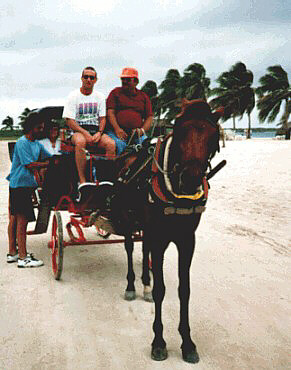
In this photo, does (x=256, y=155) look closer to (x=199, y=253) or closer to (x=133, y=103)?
(x=199, y=253)

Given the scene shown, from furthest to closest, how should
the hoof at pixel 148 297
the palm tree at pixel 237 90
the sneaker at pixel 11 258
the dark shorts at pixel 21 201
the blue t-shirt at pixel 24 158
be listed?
1. the palm tree at pixel 237 90
2. the sneaker at pixel 11 258
3. the dark shorts at pixel 21 201
4. the blue t-shirt at pixel 24 158
5. the hoof at pixel 148 297

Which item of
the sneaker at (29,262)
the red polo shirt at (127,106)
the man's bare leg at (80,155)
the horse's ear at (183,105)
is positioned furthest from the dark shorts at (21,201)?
the horse's ear at (183,105)

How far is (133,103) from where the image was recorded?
19.3ft

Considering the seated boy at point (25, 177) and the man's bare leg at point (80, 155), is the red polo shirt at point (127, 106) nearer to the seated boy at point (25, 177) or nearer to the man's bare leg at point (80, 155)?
the man's bare leg at point (80, 155)

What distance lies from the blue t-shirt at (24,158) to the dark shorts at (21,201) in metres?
0.08

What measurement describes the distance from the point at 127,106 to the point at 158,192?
2.25 metres

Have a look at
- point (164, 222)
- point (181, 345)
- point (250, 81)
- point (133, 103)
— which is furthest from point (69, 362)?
point (250, 81)

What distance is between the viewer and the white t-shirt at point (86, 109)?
617cm

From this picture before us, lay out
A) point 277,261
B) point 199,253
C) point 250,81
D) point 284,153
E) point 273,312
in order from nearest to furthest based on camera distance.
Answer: point 273,312, point 277,261, point 199,253, point 284,153, point 250,81

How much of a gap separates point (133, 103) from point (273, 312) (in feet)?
11.1

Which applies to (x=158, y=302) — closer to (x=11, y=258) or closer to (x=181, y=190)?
(x=181, y=190)

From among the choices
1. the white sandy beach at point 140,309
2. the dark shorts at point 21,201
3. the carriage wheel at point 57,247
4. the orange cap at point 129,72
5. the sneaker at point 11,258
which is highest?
the orange cap at point 129,72

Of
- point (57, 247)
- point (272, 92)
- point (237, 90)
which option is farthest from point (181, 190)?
point (237, 90)

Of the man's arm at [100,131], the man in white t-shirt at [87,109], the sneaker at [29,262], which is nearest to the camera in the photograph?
the man's arm at [100,131]
